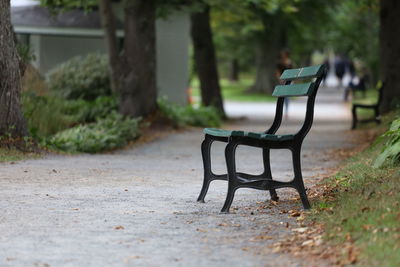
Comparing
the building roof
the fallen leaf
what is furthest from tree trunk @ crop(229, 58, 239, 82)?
the fallen leaf

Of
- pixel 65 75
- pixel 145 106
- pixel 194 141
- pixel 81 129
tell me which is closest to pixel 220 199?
pixel 81 129

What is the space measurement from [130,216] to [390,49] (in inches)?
629

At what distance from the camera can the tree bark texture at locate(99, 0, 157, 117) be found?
21.0 metres

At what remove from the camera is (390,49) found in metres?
22.8

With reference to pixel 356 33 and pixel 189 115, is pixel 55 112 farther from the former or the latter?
pixel 356 33

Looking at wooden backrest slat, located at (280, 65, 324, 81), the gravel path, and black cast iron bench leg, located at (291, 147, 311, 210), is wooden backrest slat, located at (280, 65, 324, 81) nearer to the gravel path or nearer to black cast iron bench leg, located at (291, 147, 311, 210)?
black cast iron bench leg, located at (291, 147, 311, 210)

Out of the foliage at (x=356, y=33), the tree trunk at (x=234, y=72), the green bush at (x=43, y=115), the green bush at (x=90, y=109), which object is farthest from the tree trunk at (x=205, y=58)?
the tree trunk at (x=234, y=72)

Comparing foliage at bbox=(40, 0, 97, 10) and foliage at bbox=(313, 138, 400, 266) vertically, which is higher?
foliage at bbox=(40, 0, 97, 10)

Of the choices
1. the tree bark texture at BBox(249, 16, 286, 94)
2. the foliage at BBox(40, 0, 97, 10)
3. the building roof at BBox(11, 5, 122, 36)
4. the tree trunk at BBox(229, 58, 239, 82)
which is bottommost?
the tree trunk at BBox(229, 58, 239, 82)

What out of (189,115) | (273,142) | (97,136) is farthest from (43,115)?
(273,142)

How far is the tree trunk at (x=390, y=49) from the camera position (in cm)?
2244

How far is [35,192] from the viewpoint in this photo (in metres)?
9.54

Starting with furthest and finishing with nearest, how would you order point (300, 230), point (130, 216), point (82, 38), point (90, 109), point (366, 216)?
point (82, 38) < point (90, 109) < point (130, 216) < point (300, 230) < point (366, 216)

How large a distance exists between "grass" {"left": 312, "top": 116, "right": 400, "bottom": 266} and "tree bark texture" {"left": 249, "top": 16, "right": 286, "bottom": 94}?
37.2m
